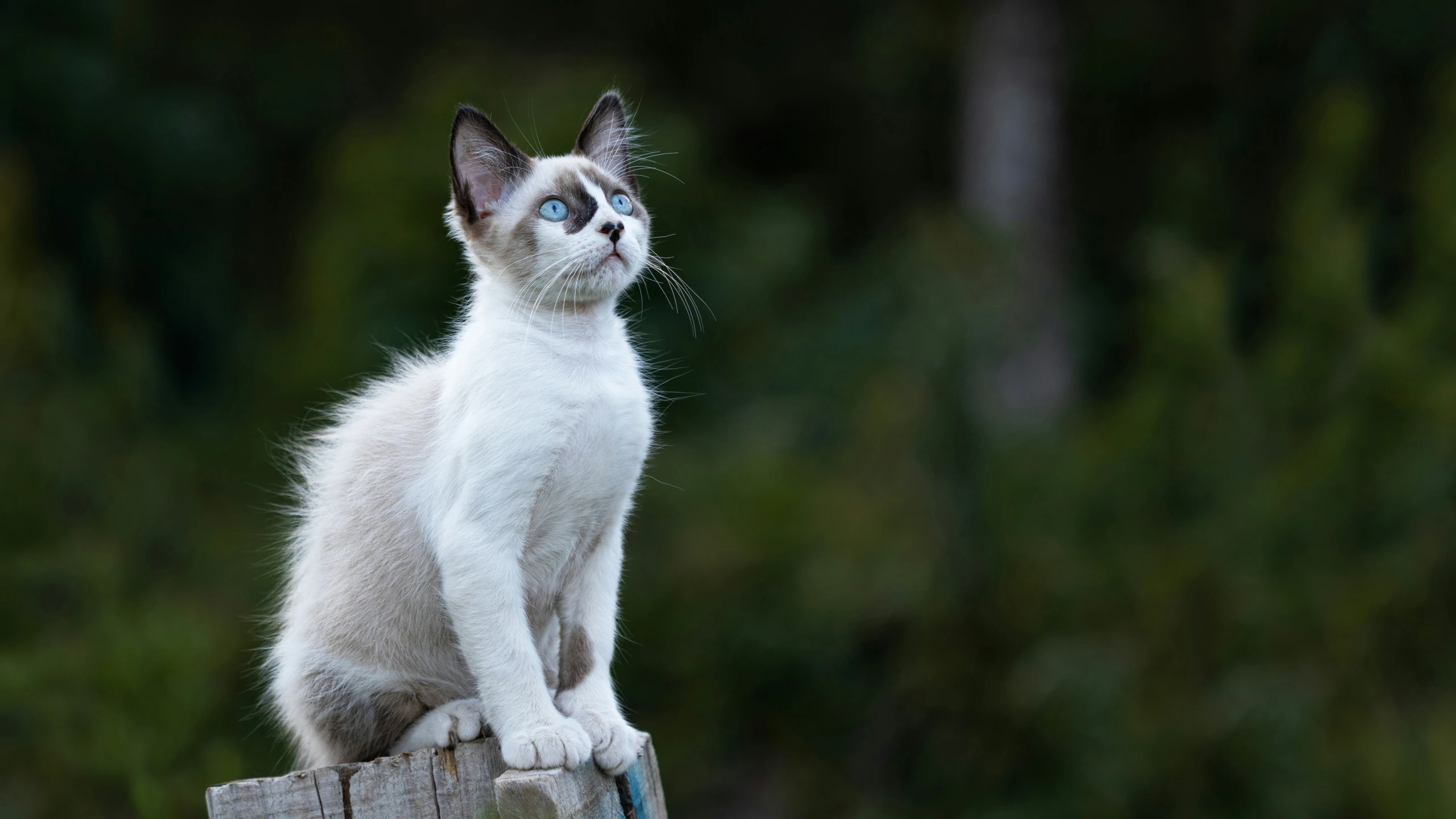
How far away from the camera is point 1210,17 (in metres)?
11.6

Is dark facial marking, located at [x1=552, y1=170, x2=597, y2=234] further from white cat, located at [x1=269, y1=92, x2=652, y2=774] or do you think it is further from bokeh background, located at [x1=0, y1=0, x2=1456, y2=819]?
bokeh background, located at [x1=0, y1=0, x2=1456, y2=819]

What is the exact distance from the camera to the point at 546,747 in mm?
2766

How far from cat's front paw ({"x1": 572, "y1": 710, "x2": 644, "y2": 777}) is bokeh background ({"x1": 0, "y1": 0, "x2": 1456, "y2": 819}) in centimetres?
247

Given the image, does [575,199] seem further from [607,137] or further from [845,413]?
[845,413]

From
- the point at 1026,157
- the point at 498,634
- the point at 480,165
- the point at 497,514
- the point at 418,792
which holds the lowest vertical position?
the point at 418,792

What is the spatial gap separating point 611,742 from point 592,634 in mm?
355

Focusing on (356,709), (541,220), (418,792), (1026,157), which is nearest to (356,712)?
(356,709)

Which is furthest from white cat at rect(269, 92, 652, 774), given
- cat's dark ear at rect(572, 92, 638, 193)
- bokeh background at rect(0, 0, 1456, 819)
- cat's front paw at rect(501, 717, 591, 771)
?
bokeh background at rect(0, 0, 1456, 819)

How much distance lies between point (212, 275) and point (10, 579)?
385cm

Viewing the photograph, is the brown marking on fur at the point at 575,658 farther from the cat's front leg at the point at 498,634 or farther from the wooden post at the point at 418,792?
the wooden post at the point at 418,792

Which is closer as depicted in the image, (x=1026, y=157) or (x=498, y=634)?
(x=498, y=634)

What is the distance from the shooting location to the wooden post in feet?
8.56

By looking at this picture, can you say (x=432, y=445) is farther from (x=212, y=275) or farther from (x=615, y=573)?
(x=212, y=275)

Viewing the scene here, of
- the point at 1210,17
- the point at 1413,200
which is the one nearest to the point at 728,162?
the point at 1210,17
